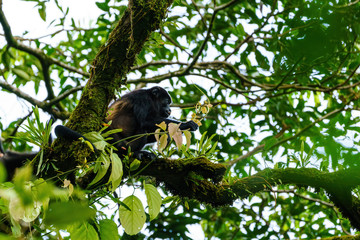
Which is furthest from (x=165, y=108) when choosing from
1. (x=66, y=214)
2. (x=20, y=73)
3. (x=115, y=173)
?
(x=66, y=214)

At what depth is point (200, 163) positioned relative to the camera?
2924mm

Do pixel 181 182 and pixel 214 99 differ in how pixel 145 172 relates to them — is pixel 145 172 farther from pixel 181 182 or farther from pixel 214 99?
pixel 214 99

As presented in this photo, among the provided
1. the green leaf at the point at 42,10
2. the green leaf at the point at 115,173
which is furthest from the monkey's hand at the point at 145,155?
the green leaf at the point at 42,10

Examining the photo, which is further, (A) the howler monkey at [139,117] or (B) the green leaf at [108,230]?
(A) the howler monkey at [139,117]

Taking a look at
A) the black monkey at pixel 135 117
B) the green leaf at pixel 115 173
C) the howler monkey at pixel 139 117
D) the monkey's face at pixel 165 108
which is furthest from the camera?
the monkey's face at pixel 165 108

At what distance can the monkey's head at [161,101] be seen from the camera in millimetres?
5261

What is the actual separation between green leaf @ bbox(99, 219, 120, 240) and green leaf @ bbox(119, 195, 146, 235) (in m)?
0.16

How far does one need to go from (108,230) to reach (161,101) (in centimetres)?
318

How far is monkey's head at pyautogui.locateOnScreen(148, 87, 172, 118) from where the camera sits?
17.3ft

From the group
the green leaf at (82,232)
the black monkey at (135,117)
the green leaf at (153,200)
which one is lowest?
the green leaf at (82,232)

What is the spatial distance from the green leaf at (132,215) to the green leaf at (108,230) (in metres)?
0.16

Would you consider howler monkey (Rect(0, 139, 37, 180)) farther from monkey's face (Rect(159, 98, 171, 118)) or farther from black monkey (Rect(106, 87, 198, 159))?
monkey's face (Rect(159, 98, 171, 118))

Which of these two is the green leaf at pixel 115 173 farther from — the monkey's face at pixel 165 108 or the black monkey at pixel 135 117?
the monkey's face at pixel 165 108

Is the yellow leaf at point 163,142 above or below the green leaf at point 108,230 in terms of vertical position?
above
